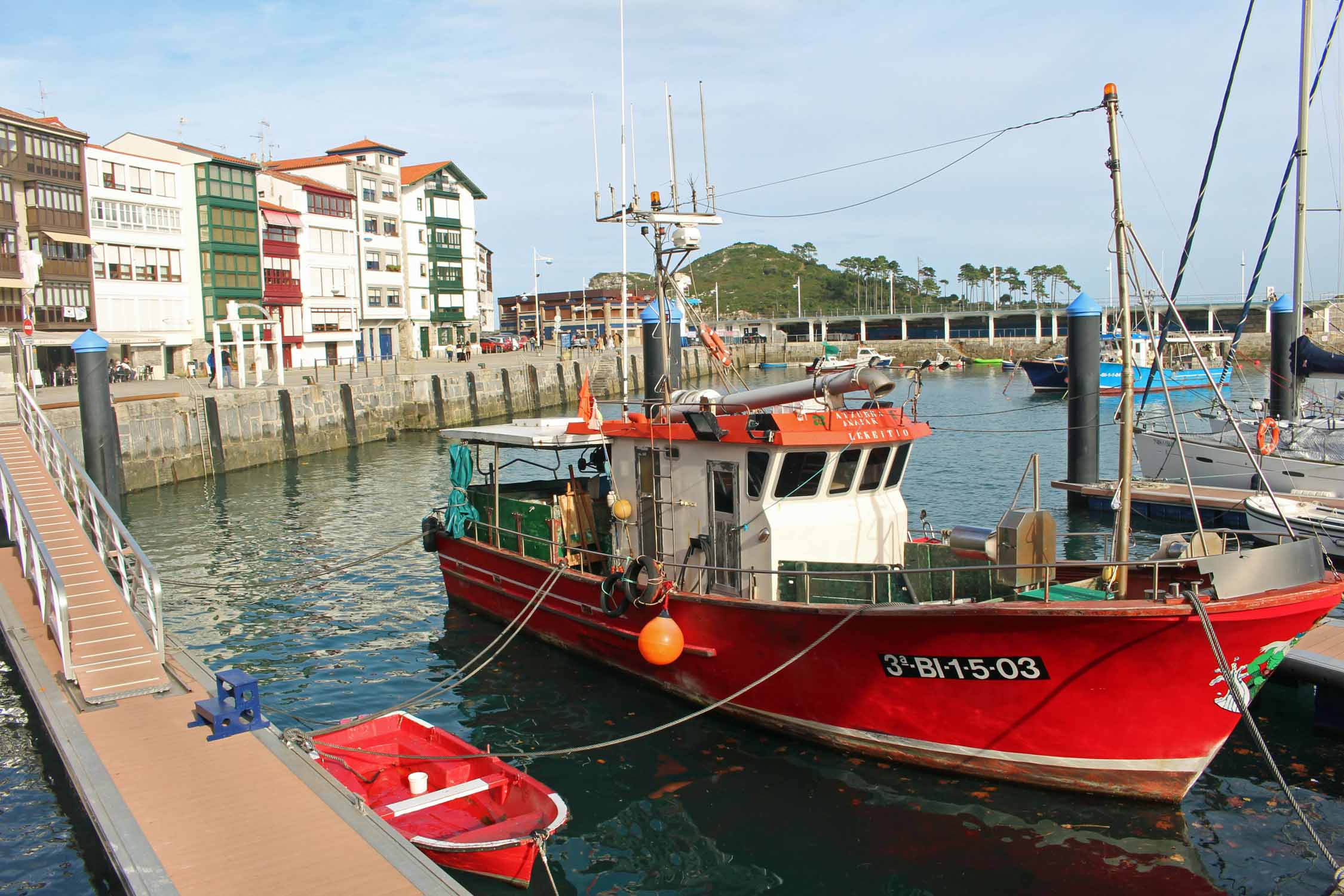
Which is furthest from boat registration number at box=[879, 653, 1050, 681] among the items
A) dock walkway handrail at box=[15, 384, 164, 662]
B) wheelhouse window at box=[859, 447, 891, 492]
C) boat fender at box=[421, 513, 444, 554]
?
boat fender at box=[421, 513, 444, 554]

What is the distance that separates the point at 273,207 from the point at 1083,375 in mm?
48499

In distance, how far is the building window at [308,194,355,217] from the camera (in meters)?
62.2

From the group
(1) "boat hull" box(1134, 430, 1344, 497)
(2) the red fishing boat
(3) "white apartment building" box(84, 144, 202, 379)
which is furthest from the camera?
(3) "white apartment building" box(84, 144, 202, 379)

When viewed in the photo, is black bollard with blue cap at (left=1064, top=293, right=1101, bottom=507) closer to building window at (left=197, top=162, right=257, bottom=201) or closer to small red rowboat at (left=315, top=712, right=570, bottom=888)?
small red rowboat at (left=315, top=712, right=570, bottom=888)

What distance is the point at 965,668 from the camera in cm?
981

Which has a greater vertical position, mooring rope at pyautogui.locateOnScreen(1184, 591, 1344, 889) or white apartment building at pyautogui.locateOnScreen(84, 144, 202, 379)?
white apartment building at pyautogui.locateOnScreen(84, 144, 202, 379)

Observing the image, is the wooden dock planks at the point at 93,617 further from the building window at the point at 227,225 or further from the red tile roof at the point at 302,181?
the red tile roof at the point at 302,181

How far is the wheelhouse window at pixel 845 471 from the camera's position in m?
11.8

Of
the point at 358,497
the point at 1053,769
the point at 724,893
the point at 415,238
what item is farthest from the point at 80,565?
the point at 415,238

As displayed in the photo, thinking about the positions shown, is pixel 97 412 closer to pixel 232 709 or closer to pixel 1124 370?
pixel 232 709

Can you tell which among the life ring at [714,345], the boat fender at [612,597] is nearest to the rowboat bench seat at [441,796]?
the boat fender at [612,597]

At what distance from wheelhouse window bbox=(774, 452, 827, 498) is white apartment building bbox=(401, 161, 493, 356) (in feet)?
200

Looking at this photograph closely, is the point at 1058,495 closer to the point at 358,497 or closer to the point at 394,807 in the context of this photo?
the point at 358,497

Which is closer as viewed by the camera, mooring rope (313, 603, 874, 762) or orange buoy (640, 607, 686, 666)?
mooring rope (313, 603, 874, 762)
